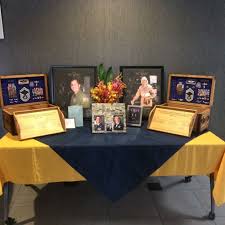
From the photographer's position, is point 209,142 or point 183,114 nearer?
point 209,142

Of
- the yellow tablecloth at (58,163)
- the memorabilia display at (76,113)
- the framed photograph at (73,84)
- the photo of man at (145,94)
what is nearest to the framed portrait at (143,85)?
the photo of man at (145,94)

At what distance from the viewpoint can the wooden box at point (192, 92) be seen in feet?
6.47

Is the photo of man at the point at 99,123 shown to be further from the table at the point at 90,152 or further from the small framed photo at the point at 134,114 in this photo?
the small framed photo at the point at 134,114

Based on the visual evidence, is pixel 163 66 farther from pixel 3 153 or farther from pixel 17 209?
pixel 17 209

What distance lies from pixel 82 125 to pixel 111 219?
0.72 m

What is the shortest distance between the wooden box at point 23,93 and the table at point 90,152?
0.26 metres

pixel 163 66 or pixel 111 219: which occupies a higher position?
pixel 163 66

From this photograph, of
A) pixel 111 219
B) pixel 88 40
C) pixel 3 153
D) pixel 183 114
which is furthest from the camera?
pixel 88 40

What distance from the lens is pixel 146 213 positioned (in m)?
2.03

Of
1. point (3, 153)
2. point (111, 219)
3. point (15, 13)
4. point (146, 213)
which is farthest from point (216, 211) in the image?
point (15, 13)

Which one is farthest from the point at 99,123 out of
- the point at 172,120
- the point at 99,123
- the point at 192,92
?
the point at 192,92

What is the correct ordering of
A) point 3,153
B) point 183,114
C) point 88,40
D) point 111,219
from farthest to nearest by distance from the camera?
point 88,40
point 111,219
point 183,114
point 3,153

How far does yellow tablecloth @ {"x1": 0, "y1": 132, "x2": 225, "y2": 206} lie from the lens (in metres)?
1.65

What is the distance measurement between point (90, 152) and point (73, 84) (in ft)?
2.09
